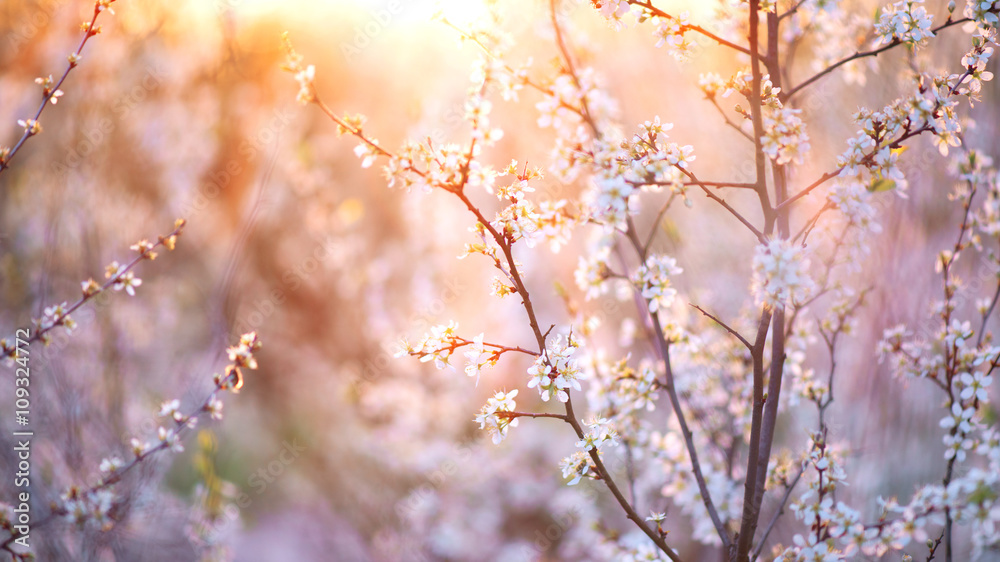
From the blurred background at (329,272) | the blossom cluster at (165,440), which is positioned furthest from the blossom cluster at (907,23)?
the blossom cluster at (165,440)

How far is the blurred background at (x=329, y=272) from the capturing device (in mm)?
3113

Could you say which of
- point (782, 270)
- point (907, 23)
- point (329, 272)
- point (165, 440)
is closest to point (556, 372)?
point (782, 270)

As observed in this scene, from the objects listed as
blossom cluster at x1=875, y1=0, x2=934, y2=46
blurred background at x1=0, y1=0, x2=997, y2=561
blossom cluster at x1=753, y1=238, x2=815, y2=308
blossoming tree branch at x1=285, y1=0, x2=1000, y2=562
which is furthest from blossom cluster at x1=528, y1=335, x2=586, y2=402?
blossom cluster at x1=875, y1=0, x2=934, y2=46

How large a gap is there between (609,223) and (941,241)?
3.21m

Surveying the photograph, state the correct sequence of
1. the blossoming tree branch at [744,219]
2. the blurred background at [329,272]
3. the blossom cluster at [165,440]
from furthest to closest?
the blurred background at [329,272], the blossom cluster at [165,440], the blossoming tree branch at [744,219]

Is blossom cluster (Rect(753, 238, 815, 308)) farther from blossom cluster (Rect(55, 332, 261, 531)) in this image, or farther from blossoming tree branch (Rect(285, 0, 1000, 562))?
blossom cluster (Rect(55, 332, 261, 531))

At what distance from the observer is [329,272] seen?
6387mm

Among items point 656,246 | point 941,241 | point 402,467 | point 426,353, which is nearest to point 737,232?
point 656,246

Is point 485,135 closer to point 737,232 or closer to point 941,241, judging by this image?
point 941,241

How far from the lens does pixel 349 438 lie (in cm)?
562

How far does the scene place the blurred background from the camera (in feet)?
10.2

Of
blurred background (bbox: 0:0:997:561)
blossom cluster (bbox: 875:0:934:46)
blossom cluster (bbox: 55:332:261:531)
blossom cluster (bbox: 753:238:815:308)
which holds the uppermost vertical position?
blurred background (bbox: 0:0:997:561)

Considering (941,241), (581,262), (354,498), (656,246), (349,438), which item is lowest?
(581,262)

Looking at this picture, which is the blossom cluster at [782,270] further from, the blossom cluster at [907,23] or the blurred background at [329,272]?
the blurred background at [329,272]
